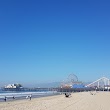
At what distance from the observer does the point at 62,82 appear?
186m

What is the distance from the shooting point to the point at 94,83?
189750mm

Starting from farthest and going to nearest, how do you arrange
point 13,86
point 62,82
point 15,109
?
point 62,82
point 13,86
point 15,109

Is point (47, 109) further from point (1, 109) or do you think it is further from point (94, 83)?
point (94, 83)

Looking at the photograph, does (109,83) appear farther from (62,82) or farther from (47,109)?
(47,109)

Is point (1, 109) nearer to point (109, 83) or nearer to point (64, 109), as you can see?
point (64, 109)

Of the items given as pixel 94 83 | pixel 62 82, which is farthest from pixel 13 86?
pixel 94 83

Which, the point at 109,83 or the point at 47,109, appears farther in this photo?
the point at 109,83

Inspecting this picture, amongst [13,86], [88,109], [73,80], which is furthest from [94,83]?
[88,109]

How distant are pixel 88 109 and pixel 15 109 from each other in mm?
6285

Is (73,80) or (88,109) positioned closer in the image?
(88,109)

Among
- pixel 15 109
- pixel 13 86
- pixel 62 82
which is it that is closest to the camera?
pixel 15 109

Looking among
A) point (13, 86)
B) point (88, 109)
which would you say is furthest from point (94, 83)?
point (88, 109)

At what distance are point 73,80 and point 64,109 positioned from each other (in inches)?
6467

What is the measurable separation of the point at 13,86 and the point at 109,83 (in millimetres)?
60631
